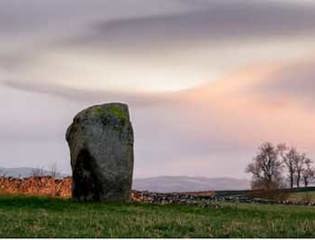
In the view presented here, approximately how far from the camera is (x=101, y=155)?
22.0m

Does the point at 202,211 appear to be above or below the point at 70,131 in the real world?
below

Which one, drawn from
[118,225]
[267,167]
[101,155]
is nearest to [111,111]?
[101,155]

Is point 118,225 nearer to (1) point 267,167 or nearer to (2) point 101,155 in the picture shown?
(2) point 101,155

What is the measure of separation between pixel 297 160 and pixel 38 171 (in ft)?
134

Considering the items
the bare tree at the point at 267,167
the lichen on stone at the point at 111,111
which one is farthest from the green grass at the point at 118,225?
the bare tree at the point at 267,167

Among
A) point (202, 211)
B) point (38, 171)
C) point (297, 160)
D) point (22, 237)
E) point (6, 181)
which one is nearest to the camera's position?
point (22, 237)

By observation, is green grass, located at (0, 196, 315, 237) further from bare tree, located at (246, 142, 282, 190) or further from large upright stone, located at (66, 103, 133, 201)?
bare tree, located at (246, 142, 282, 190)

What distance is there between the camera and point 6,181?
2809cm

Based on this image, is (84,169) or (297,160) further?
(297,160)

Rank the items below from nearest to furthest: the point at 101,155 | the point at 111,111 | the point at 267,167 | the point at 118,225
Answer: the point at 118,225, the point at 101,155, the point at 111,111, the point at 267,167

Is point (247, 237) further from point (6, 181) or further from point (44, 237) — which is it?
point (6, 181)

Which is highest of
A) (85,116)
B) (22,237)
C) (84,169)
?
(85,116)

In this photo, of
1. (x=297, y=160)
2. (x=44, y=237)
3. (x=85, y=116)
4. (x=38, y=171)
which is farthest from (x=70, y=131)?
(x=297, y=160)

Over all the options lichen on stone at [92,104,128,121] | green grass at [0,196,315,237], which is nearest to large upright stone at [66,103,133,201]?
lichen on stone at [92,104,128,121]
